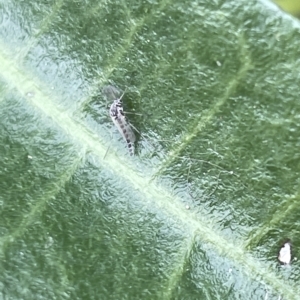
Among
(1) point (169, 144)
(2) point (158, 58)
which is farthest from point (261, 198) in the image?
(2) point (158, 58)

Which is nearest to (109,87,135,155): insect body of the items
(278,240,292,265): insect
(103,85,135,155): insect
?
(103,85,135,155): insect

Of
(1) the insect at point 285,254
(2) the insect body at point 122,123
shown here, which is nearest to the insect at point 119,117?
(2) the insect body at point 122,123

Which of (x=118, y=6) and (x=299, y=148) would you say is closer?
(x=299, y=148)

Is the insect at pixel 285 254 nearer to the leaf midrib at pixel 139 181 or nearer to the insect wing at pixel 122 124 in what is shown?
the leaf midrib at pixel 139 181

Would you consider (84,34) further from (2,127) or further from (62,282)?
(62,282)

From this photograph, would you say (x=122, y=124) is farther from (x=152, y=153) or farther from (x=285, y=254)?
(x=285, y=254)

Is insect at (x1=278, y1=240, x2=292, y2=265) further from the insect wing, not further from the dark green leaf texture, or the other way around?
the insect wing

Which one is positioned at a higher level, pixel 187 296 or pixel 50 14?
pixel 50 14
